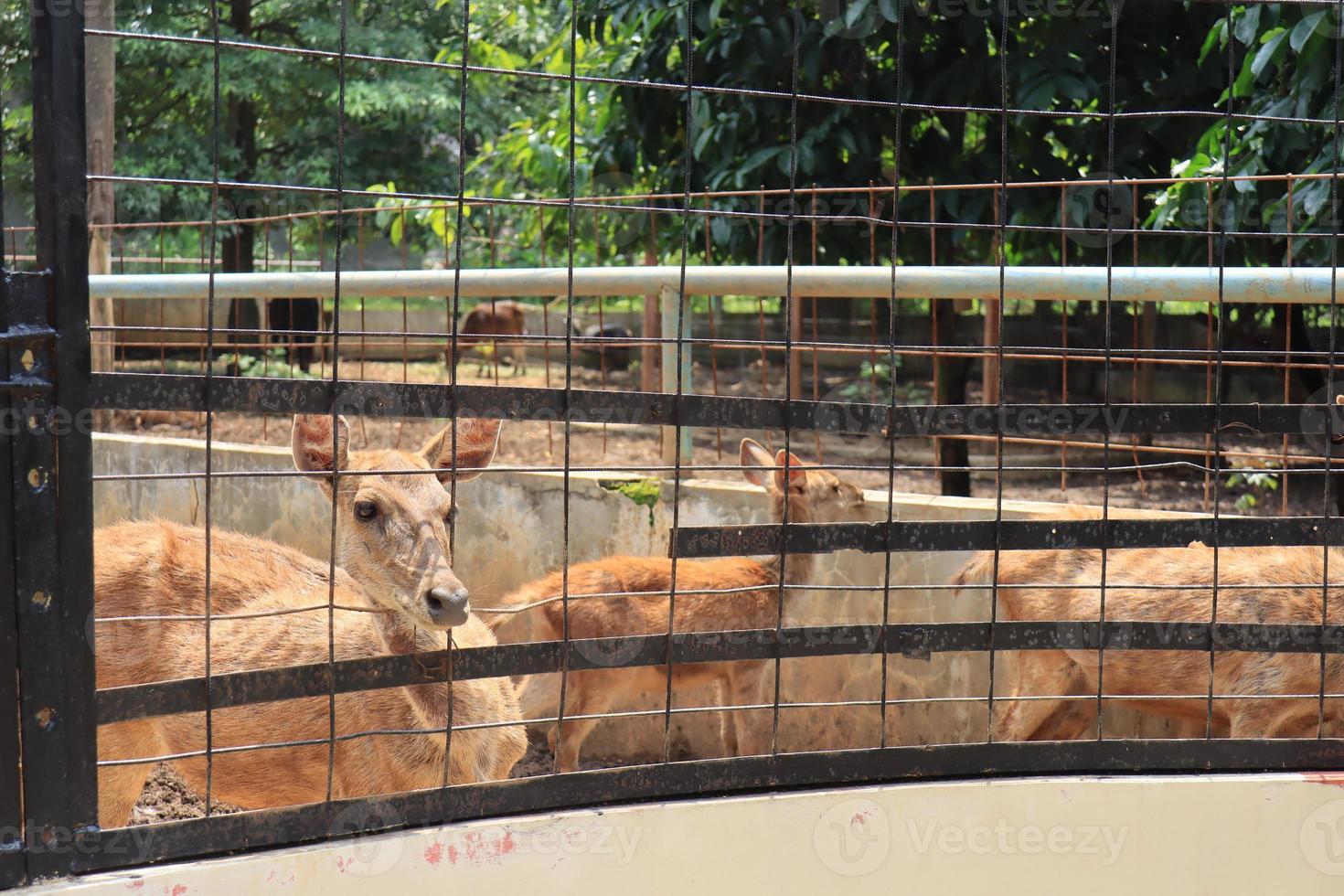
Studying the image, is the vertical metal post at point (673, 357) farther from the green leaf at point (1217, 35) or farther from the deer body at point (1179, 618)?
the green leaf at point (1217, 35)

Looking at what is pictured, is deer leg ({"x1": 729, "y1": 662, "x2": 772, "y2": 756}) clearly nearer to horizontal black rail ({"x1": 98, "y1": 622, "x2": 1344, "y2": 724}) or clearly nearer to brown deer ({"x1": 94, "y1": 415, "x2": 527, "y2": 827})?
brown deer ({"x1": 94, "y1": 415, "x2": 527, "y2": 827})

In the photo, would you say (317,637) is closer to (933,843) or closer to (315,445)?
(315,445)

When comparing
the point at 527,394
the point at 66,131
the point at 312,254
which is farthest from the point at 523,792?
the point at 312,254

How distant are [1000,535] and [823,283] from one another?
2.13 meters

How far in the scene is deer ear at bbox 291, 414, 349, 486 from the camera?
408 centimetres

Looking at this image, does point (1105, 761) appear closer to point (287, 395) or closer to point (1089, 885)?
point (1089, 885)

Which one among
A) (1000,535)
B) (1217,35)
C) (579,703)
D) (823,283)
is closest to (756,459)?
(823,283)

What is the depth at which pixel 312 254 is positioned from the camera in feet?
76.4

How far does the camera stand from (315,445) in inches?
163

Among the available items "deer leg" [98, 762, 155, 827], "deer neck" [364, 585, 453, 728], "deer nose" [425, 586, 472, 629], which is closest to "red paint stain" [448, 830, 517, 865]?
"deer nose" [425, 586, 472, 629]

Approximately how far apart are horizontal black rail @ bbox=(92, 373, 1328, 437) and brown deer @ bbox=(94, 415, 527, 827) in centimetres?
65

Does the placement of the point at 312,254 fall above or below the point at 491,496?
above

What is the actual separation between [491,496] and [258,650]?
2.43 metres

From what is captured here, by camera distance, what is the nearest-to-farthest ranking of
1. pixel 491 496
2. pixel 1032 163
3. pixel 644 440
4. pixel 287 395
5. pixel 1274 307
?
pixel 287 395 < pixel 491 496 < pixel 1032 163 < pixel 1274 307 < pixel 644 440
